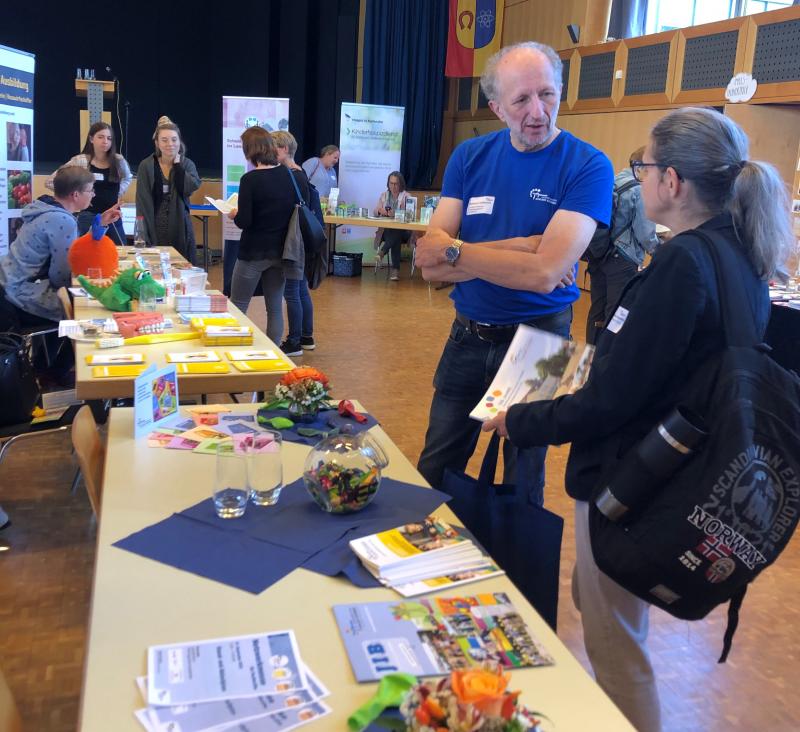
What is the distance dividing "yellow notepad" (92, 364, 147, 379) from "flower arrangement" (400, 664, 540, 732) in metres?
1.89

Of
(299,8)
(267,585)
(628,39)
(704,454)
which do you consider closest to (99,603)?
(267,585)

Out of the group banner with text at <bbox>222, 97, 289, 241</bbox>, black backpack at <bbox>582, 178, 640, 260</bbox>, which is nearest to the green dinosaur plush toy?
black backpack at <bbox>582, 178, 640, 260</bbox>

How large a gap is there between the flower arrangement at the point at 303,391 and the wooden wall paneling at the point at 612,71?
8.26 meters

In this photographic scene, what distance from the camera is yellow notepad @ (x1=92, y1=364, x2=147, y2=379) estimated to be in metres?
2.49

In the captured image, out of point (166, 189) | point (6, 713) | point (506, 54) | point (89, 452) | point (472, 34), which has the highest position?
point (472, 34)

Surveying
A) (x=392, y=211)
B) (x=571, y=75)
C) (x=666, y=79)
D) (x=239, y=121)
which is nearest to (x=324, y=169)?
(x=392, y=211)

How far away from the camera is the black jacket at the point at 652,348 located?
134 centimetres

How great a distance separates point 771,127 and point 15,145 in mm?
6574

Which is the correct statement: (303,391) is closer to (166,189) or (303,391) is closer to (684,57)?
(166,189)

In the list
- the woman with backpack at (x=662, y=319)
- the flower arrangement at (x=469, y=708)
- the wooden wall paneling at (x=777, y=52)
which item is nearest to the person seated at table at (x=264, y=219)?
the woman with backpack at (x=662, y=319)

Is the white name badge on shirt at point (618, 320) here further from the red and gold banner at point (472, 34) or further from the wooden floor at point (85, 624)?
the red and gold banner at point (472, 34)

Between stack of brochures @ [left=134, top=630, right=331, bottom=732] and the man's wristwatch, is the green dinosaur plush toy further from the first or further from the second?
stack of brochures @ [left=134, top=630, right=331, bottom=732]

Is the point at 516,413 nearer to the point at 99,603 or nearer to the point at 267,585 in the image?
the point at 267,585

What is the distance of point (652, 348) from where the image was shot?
1.36 metres
